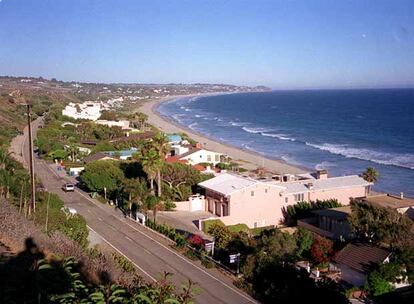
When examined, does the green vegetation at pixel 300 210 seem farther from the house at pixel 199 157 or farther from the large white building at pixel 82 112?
the large white building at pixel 82 112

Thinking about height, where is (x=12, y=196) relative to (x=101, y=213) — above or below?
above

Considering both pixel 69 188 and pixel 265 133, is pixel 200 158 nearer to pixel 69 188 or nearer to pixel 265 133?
pixel 69 188

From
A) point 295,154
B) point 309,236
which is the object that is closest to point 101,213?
point 309,236

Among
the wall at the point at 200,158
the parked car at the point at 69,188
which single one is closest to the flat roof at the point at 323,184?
the parked car at the point at 69,188

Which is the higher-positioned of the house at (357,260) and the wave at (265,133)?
the house at (357,260)

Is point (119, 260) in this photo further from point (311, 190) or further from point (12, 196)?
point (311, 190)

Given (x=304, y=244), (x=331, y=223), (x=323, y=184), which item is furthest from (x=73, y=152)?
(x=304, y=244)
